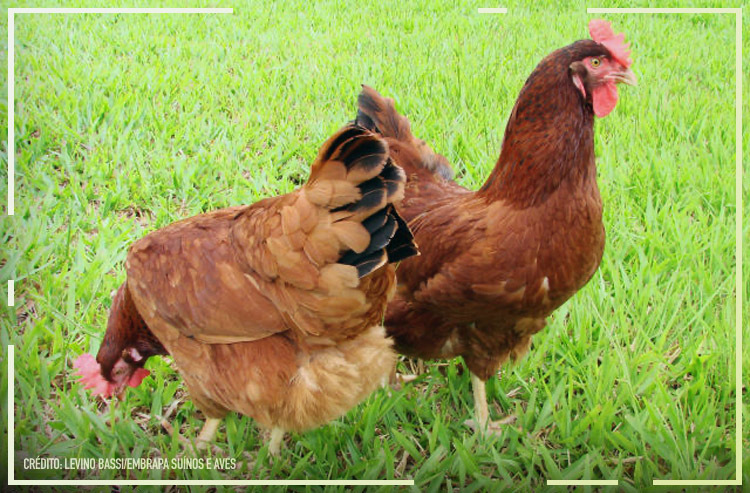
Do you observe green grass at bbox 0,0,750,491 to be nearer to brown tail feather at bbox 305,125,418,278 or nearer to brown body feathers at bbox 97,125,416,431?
brown body feathers at bbox 97,125,416,431

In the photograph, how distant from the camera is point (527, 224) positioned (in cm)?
177

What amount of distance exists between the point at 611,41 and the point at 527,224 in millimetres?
572

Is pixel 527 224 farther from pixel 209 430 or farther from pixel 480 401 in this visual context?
pixel 209 430

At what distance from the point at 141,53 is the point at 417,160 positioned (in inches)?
42.8

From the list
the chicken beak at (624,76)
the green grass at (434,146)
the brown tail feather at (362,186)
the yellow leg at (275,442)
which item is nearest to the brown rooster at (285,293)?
the brown tail feather at (362,186)

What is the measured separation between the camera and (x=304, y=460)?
6.35 ft

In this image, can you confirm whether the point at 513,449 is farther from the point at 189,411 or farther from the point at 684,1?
the point at 684,1

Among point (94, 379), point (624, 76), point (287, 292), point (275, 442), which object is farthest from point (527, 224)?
point (94, 379)

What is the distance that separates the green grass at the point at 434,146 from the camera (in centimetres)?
198

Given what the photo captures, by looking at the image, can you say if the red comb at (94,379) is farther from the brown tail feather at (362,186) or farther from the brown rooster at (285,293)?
the brown tail feather at (362,186)

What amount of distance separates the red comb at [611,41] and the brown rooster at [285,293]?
0.72 m

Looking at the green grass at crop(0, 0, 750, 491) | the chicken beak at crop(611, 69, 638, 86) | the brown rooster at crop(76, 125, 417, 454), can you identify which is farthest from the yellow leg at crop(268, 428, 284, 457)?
the chicken beak at crop(611, 69, 638, 86)

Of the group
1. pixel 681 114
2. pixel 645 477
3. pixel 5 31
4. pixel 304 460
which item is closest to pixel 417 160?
pixel 681 114

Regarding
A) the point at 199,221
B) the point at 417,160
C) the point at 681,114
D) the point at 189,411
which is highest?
the point at 681,114
